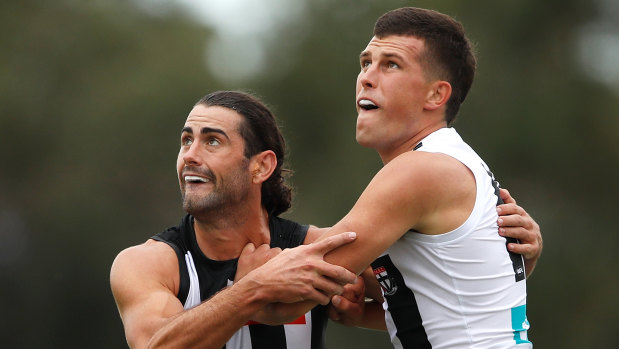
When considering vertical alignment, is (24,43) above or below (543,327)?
above

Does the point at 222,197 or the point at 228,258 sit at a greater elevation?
the point at 222,197

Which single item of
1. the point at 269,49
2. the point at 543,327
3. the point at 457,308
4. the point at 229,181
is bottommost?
the point at 543,327

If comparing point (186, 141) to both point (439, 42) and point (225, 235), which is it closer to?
point (225, 235)

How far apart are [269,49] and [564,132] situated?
23.8 feet

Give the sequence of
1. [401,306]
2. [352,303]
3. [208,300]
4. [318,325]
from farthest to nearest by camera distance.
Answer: [318,325] < [352,303] < [208,300] < [401,306]

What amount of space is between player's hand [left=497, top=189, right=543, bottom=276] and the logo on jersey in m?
0.66

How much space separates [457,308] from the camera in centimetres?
523

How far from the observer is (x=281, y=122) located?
64.1 feet

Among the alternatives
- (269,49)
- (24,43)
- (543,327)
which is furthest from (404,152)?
(24,43)

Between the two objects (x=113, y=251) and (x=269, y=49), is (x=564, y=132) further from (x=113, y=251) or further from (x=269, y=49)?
(x=113, y=251)

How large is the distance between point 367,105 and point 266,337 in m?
1.73

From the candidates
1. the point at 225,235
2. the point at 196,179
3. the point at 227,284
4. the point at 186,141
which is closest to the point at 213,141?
the point at 186,141

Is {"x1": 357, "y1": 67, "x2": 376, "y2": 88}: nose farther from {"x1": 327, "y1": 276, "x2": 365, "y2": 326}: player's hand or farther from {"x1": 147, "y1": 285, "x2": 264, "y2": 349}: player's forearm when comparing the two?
{"x1": 327, "y1": 276, "x2": 365, "y2": 326}: player's hand

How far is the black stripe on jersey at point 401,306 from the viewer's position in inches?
212
